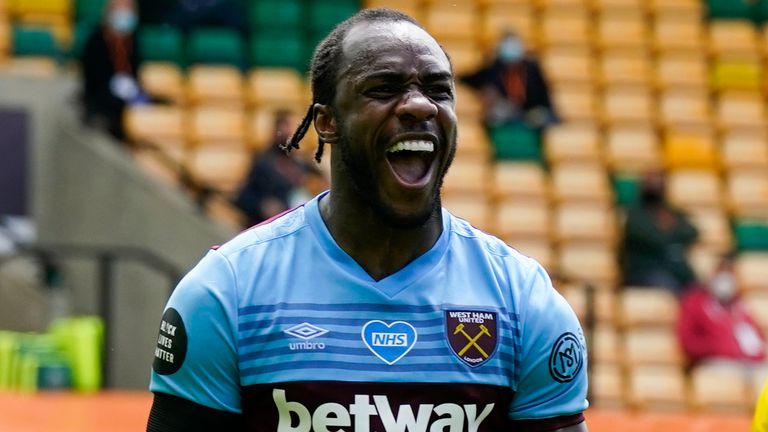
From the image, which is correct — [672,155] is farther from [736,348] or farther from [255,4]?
[255,4]

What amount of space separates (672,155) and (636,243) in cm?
235

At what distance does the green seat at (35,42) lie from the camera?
41.2 ft

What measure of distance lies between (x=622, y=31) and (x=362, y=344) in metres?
12.0

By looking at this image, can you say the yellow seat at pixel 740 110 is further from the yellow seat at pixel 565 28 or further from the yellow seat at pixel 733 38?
the yellow seat at pixel 565 28

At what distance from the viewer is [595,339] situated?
1106 cm

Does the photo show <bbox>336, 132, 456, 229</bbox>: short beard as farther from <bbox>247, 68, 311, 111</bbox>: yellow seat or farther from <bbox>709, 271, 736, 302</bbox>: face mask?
<bbox>247, 68, 311, 111</bbox>: yellow seat

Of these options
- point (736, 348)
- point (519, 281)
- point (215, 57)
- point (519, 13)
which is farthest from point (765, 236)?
point (519, 281)

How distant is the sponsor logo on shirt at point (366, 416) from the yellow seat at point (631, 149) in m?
10.2

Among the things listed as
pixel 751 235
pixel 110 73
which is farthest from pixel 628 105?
pixel 110 73

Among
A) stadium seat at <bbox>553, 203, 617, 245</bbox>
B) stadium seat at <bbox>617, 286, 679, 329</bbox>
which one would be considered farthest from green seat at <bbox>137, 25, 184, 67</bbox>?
stadium seat at <bbox>617, 286, 679, 329</bbox>

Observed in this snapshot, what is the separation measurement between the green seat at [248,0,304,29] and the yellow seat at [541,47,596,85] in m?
2.21

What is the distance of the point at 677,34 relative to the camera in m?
14.6

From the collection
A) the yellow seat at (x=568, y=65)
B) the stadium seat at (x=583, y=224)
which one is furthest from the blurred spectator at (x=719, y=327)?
the yellow seat at (x=568, y=65)

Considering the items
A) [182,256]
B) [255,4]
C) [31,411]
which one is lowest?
[31,411]
